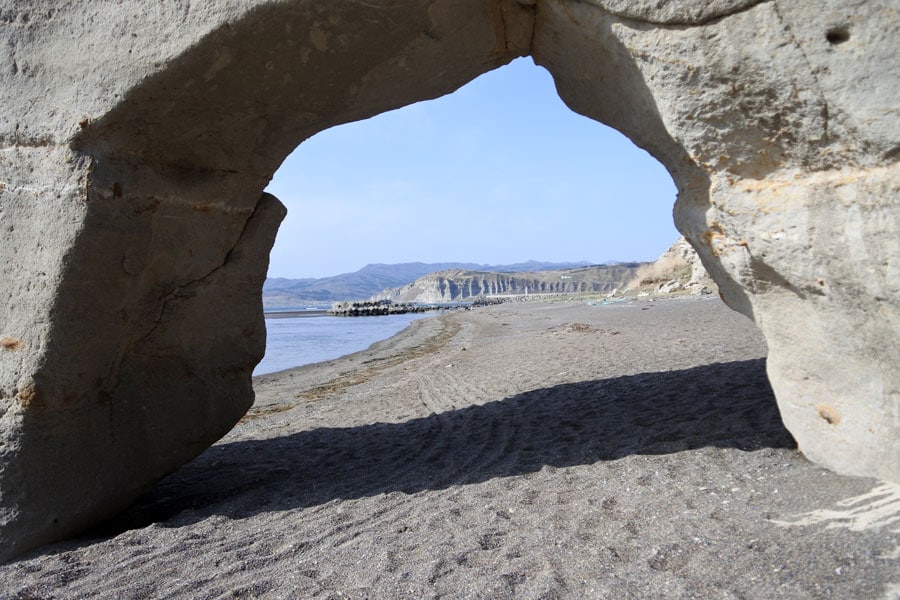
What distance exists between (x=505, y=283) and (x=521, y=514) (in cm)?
11131

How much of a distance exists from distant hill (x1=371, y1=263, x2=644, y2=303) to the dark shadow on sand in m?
87.5

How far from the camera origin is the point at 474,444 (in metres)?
5.71

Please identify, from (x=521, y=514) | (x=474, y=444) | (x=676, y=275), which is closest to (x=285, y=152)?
(x=474, y=444)

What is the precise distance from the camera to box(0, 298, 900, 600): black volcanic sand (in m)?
2.89

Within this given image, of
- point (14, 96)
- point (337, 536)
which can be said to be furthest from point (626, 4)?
point (14, 96)

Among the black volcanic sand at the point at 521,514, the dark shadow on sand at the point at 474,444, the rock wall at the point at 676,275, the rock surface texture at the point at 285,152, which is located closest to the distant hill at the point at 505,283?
the rock wall at the point at 676,275

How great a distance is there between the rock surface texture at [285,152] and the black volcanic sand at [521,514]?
547 millimetres

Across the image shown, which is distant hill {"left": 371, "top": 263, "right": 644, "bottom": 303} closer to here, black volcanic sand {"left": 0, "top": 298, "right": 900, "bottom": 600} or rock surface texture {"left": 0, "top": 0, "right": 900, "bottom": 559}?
black volcanic sand {"left": 0, "top": 298, "right": 900, "bottom": 600}

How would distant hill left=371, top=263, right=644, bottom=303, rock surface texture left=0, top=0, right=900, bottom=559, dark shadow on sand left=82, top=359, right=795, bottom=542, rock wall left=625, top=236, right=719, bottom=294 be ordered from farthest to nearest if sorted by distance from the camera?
distant hill left=371, top=263, right=644, bottom=303 → rock wall left=625, top=236, right=719, bottom=294 → dark shadow on sand left=82, top=359, right=795, bottom=542 → rock surface texture left=0, top=0, right=900, bottom=559

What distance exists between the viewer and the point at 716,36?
3.35m

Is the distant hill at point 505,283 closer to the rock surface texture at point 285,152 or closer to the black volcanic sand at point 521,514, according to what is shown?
the black volcanic sand at point 521,514

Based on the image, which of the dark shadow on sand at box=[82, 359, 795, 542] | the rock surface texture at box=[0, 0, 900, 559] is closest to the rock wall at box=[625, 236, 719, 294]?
the dark shadow on sand at box=[82, 359, 795, 542]

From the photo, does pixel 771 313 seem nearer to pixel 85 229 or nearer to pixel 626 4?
pixel 626 4

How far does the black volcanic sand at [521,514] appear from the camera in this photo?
2.89 m
